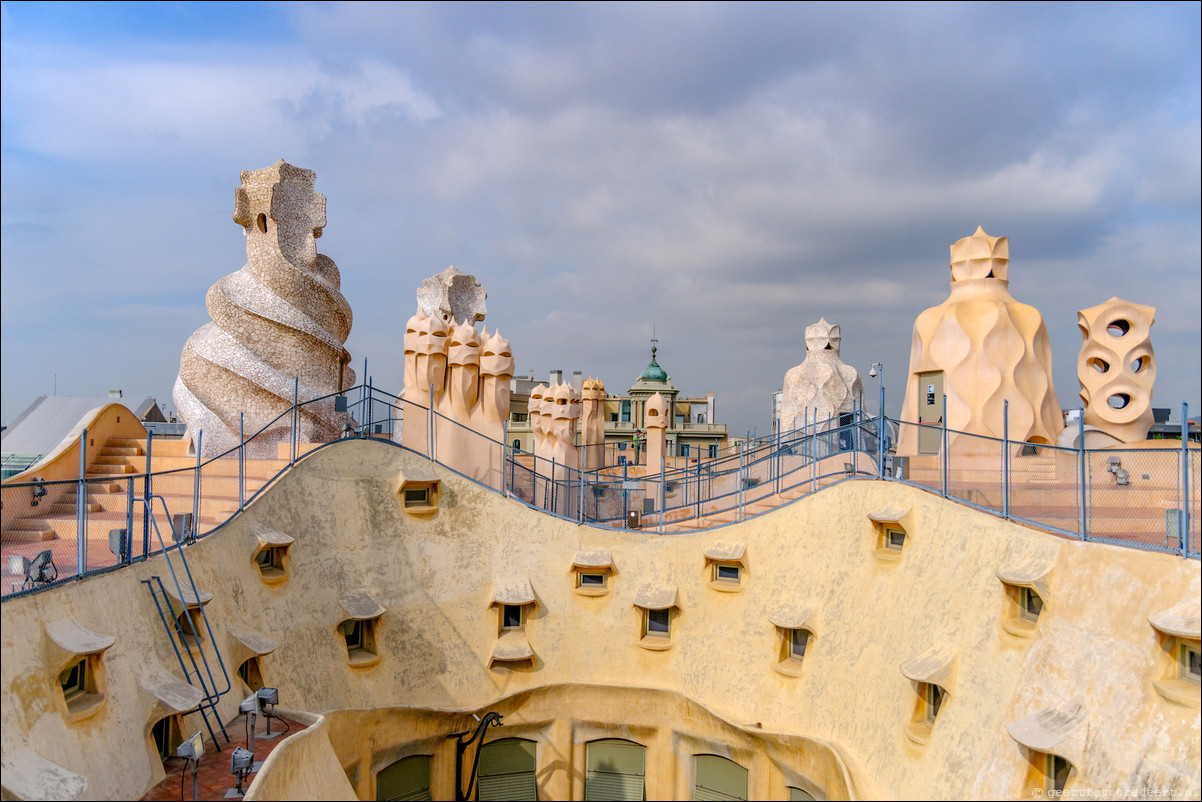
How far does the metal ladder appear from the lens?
11016mm

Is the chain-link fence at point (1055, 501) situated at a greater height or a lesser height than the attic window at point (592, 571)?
greater

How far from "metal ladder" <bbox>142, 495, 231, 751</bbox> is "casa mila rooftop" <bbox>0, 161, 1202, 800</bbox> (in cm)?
8

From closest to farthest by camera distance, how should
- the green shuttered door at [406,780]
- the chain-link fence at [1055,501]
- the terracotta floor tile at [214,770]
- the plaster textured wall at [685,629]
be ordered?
the plaster textured wall at [685,629] → the terracotta floor tile at [214,770] → the chain-link fence at [1055,501] → the green shuttered door at [406,780]

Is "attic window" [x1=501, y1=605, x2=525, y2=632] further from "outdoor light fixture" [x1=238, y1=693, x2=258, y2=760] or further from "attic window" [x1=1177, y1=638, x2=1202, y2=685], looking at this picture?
"attic window" [x1=1177, y1=638, x2=1202, y2=685]

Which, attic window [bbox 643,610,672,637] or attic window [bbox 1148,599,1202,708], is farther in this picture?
attic window [bbox 643,610,672,637]

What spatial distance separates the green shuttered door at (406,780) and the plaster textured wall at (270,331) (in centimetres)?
760

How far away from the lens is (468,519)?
57.7 feet

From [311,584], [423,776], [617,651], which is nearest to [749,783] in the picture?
[617,651]

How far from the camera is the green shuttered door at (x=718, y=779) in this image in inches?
615

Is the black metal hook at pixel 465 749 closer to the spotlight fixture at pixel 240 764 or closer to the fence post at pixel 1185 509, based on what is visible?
the spotlight fixture at pixel 240 764

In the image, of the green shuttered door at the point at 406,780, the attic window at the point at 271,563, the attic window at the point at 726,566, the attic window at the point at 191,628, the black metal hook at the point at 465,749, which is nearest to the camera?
the attic window at the point at 191,628

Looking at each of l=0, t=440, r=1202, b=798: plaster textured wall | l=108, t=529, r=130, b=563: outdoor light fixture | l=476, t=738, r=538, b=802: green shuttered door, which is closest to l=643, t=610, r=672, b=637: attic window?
l=0, t=440, r=1202, b=798: plaster textured wall

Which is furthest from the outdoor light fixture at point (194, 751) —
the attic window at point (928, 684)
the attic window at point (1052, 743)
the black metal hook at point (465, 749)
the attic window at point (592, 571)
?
the attic window at point (1052, 743)

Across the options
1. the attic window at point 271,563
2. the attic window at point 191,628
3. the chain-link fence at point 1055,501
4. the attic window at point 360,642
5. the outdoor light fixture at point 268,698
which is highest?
the chain-link fence at point 1055,501
